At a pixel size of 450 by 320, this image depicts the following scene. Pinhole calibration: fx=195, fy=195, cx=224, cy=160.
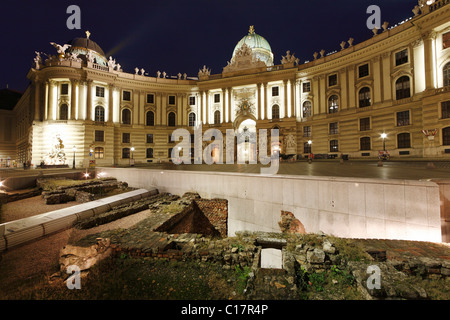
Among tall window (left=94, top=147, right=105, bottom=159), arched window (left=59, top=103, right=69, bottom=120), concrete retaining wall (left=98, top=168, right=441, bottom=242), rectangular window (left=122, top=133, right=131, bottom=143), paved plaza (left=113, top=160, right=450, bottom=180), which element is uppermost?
arched window (left=59, top=103, right=69, bottom=120)

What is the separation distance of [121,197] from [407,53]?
1415 inches

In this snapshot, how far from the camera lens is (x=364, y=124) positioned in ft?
93.7

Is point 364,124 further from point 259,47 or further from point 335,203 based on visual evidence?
point 259,47

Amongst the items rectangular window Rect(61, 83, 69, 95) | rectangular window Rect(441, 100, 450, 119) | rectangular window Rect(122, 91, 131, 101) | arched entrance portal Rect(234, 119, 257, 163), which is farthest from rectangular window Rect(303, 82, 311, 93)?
rectangular window Rect(61, 83, 69, 95)

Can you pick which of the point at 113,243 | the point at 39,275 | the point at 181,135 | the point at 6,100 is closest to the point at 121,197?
the point at 113,243

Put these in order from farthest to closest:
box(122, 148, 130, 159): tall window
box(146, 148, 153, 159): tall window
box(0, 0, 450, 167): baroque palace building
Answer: box(146, 148, 153, 159): tall window
box(122, 148, 130, 159): tall window
box(0, 0, 450, 167): baroque palace building

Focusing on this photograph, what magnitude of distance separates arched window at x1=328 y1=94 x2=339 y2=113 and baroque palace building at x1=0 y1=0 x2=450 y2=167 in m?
0.16

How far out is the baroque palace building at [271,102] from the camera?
2283 cm

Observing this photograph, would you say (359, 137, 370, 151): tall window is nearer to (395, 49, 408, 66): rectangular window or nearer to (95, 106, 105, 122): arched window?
(395, 49, 408, 66): rectangular window

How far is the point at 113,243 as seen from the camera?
6.31 metres

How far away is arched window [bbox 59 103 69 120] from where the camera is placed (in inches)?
1351

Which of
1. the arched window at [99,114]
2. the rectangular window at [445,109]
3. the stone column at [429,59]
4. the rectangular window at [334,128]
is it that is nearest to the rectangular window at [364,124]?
the rectangular window at [334,128]

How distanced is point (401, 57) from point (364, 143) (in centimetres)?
1166

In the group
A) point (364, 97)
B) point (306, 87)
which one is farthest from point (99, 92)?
point (364, 97)
